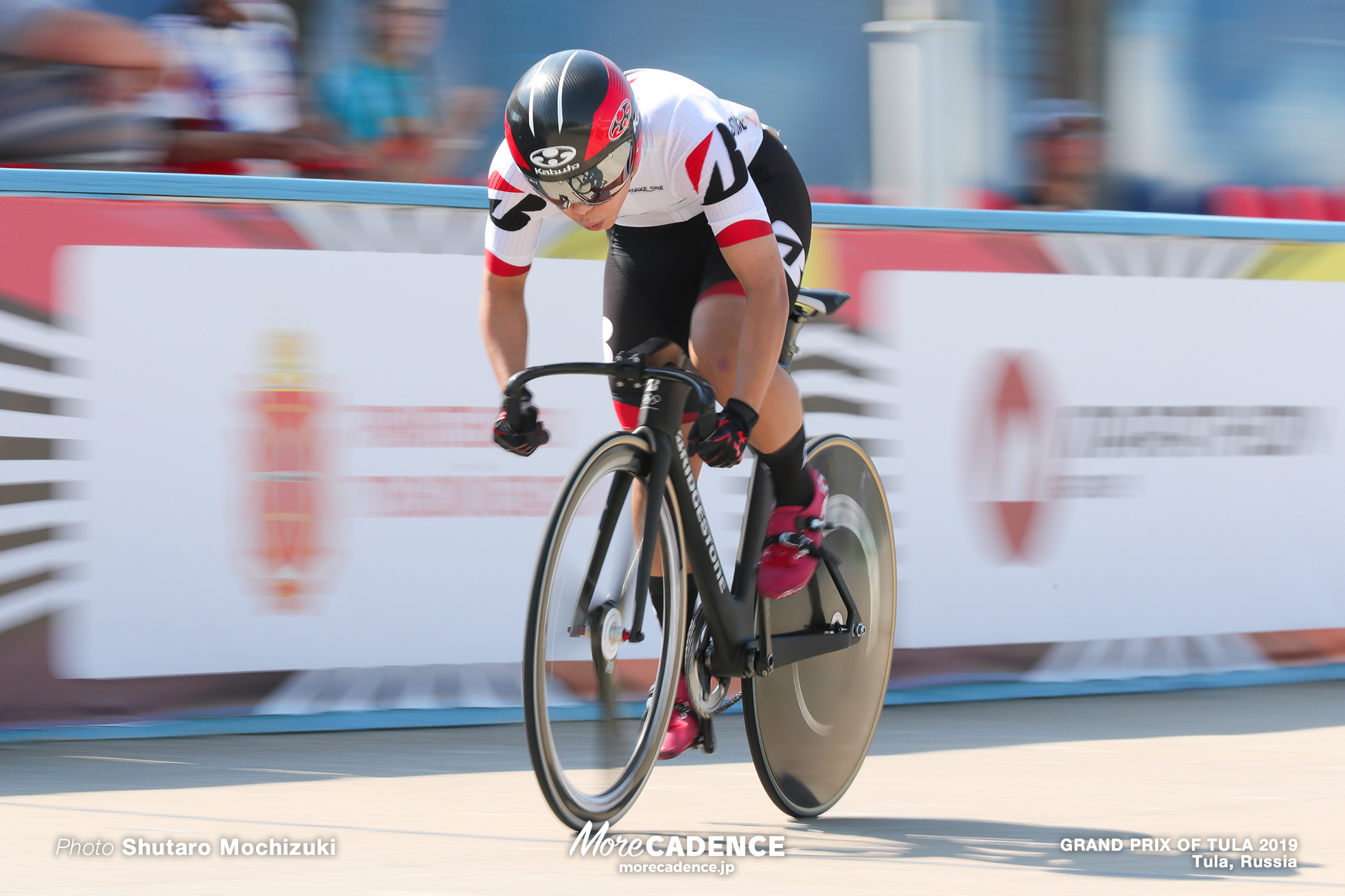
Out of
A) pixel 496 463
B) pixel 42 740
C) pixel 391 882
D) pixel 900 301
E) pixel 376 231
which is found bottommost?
pixel 42 740

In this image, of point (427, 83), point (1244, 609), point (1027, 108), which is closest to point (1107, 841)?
point (1244, 609)

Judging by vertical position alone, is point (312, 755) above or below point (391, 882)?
below

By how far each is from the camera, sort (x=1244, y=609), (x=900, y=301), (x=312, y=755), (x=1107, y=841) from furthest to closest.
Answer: (x=1244, y=609), (x=900, y=301), (x=312, y=755), (x=1107, y=841)

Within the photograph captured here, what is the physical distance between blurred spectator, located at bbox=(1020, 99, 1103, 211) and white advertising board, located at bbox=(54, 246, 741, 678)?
283 centimetres

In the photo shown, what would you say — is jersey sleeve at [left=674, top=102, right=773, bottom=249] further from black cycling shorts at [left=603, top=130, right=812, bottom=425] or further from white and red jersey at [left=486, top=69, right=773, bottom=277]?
black cycling shorts at [left=603, top=130, right=812, bottom=425]

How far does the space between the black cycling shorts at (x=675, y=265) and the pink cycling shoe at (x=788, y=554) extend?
439 millimetres

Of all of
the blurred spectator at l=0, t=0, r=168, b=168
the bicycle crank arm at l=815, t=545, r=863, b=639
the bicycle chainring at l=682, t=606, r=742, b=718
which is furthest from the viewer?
the blurred spectator at l=0, t=0, r=168, b=168

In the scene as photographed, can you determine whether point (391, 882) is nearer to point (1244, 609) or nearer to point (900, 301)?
point (900, 301)

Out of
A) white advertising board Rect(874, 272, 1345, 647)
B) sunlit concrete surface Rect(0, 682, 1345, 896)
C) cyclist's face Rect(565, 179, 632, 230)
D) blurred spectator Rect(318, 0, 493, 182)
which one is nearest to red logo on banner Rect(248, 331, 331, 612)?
sunlit concrete surface Rect(0, 682, 1345, 896)

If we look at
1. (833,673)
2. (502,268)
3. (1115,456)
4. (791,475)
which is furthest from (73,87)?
(1115,456)

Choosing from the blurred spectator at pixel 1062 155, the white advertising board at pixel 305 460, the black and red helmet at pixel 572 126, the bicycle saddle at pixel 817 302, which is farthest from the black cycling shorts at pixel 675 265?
the blurred spectator at pixel 1062 155

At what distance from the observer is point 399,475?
4516 mm

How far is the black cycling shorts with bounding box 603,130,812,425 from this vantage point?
337 centimetres

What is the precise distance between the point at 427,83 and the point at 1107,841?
12.7ft
